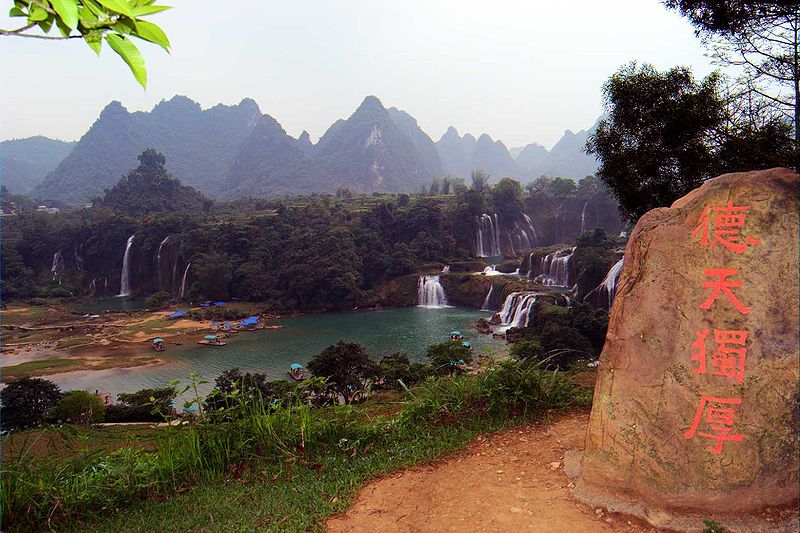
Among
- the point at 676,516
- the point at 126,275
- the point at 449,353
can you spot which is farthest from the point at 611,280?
the point at 126,275

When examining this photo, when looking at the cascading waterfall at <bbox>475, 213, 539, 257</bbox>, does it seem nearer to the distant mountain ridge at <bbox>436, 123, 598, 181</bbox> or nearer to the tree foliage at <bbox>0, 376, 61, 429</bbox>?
the tree foliage at <bbox>0, 376, 61, 429</bbox>

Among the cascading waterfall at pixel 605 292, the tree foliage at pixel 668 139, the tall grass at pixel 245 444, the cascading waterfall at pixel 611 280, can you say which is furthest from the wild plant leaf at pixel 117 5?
the cascading waterfall at pixel 611 280

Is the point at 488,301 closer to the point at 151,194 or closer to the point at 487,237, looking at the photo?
the point at 487,237

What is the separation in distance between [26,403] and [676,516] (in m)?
13.7

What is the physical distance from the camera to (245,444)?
10.5ft

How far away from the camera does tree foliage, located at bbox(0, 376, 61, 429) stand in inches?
439

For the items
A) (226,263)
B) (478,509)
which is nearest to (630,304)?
(478,509)

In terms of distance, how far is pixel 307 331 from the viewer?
73.9 feet

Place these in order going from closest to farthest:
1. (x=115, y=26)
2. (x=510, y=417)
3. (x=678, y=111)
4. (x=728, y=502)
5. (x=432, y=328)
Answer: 1. (x=115, y=26)
2. (x=728, y=502)
3. (x=510, y=417)
4. (x=678, y=111)
5. (x=432, y=328)

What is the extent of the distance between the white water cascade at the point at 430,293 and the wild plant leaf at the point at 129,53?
25.6 meters

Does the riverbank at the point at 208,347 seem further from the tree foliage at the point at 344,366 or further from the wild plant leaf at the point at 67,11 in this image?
the wild plant leaf at the point at 67,11

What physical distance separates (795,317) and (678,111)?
327 centimetres

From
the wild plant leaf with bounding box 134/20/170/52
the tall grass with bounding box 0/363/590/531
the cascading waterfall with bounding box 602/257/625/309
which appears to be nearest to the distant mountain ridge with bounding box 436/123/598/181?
the cascading waterfall with bounding box 602/257/625/309

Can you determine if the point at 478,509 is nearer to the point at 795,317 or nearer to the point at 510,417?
the point at 510,417
